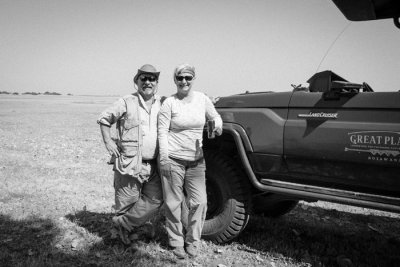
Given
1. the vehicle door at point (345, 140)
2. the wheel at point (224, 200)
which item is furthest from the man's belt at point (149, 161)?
the vehicle door at point (345, 140)

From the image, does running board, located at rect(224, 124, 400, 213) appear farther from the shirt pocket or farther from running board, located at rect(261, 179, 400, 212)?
the shirt pocket

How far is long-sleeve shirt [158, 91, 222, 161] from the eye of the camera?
10.3 feet

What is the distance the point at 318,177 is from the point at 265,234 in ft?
4.47

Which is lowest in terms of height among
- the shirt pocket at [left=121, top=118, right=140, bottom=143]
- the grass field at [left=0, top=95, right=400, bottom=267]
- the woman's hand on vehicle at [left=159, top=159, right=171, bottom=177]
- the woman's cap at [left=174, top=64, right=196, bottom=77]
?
the grass field at [left=0, top=95, right=400, bottom=267]

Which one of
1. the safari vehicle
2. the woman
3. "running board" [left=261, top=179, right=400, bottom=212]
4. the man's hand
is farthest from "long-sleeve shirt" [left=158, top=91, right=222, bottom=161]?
"running board" [left=261, top=179, right=400, bottom=212]

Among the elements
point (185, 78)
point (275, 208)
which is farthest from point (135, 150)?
point (275, 208)

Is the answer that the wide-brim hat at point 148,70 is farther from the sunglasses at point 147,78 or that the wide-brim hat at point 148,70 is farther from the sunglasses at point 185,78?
the sunglasses at point 185,78

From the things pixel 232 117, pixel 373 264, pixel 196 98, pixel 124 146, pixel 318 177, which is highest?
pixel 196 98

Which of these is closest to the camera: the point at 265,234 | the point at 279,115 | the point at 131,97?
the point at 279,115

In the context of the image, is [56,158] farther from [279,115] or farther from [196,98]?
[279,115]

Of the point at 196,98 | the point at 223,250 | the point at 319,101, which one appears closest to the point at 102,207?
the point at 223,250

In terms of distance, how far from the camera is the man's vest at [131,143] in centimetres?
317

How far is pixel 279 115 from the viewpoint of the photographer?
311 cm

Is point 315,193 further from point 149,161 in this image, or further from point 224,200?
point 149,161
